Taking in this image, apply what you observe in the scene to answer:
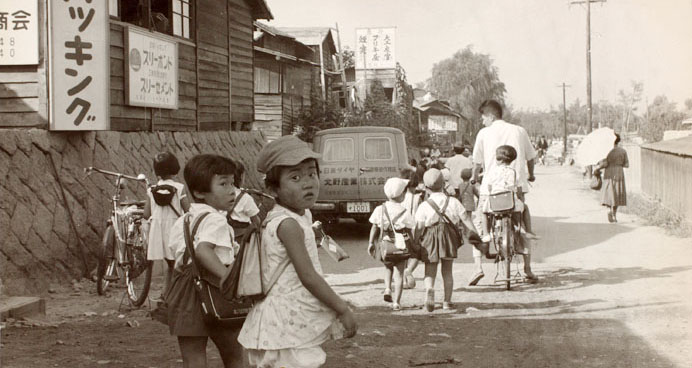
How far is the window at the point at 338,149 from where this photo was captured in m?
14.2

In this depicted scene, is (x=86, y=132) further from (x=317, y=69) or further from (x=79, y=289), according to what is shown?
(x=317, y=69)

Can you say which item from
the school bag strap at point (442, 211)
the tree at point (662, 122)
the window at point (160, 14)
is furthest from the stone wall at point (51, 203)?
the tree at point (662, 122)

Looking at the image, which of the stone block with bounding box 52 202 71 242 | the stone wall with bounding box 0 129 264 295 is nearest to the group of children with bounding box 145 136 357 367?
the stone wall with bounding box 0 129 264 295

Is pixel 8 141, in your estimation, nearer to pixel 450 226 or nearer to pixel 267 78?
pixel 450 226

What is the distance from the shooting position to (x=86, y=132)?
931 cm

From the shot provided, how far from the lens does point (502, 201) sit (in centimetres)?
851

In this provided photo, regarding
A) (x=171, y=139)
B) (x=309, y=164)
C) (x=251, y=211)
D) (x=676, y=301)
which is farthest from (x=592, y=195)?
(x=309, y=164)

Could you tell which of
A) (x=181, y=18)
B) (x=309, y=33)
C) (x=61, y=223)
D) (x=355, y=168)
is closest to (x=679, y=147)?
(x=355, y=168)

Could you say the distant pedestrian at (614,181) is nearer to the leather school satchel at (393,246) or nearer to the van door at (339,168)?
the van door at (339,168)

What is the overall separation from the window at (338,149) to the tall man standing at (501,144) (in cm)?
524

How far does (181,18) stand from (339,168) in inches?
143

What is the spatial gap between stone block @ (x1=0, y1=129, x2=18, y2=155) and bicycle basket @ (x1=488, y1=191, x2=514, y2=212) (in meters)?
4.79

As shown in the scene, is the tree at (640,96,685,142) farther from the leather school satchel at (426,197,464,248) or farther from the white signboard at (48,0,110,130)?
the white signboard at (48,0,110,130)

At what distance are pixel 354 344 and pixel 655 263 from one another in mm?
5516
